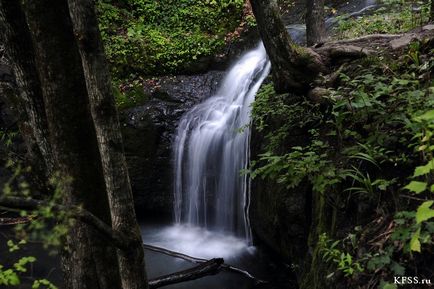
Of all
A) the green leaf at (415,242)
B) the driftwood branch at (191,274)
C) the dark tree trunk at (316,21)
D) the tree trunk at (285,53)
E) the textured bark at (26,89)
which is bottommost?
the driftwood branch at (191,274)

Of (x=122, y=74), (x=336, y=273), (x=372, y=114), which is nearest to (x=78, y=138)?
(x=336, y=273)

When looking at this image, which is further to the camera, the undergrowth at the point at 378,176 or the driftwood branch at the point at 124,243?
the undergrowth at the point at 378,176

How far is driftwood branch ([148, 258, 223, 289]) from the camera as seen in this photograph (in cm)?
691

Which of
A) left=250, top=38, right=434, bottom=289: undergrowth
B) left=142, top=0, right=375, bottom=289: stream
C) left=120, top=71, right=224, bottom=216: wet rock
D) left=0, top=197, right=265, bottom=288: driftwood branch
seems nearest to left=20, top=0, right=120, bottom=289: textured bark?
left=0, top=197, right=265, bottom=288: driftwood branch

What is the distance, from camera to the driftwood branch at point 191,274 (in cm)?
691

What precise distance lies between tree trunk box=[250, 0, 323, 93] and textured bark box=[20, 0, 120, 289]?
254 centimetres

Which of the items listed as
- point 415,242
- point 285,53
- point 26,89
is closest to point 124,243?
point 26,89

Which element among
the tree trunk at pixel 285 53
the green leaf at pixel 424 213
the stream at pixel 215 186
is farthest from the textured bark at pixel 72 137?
the stream at pixel 215 186

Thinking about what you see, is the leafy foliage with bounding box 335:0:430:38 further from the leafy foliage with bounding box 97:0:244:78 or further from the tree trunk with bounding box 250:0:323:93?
the tree trunk with bounding box 250:0:323:93

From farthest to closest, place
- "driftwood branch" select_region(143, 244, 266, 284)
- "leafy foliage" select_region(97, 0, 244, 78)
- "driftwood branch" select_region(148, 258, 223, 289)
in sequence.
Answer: "leafy foliage" select_region(97, 0, 244, 78) < "driftwood branch" select_region(143, 244, 266, 284) < "driftwood branch" select_region(148, 258, 223, 289)

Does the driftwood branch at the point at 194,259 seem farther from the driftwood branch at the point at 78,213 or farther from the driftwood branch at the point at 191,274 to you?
the driftwood branch at the point at 78,213

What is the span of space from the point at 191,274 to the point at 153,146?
12.5 ft

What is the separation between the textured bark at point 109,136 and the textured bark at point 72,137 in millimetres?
282

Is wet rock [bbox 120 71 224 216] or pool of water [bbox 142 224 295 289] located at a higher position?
wet rock [bbox 120 71 224 216]
